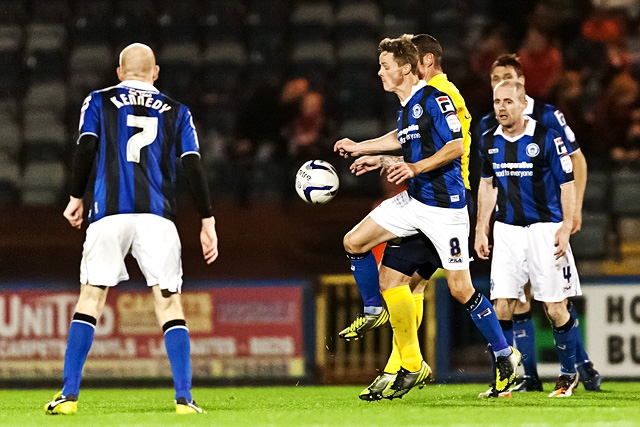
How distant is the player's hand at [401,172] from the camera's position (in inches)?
240

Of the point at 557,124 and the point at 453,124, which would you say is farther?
the point at 557,124

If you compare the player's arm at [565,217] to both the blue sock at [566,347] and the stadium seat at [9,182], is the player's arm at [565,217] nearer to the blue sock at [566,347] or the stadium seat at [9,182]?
the blue sock at [566,347]

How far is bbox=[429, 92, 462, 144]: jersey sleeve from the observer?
6348mm

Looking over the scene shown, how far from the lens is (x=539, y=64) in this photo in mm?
11188

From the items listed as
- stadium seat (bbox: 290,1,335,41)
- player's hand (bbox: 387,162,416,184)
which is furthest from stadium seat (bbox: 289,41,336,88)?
player's hand (bbox: 387,162,416,184)

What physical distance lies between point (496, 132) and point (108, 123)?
2.65 m

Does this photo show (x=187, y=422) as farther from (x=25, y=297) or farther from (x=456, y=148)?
(x=25, y=297)

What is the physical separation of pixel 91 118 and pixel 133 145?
25cm

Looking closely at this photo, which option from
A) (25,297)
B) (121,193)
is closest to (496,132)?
(121,193)

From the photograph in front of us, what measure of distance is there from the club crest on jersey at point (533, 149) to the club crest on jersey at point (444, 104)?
3.46 feet

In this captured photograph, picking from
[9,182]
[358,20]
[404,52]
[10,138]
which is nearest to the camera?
[404,52]

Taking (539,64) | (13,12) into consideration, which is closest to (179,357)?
(539,64)

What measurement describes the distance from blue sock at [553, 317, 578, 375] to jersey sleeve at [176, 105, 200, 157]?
2735 mm

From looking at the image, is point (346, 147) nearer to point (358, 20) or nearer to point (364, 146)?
point (364, 146)
